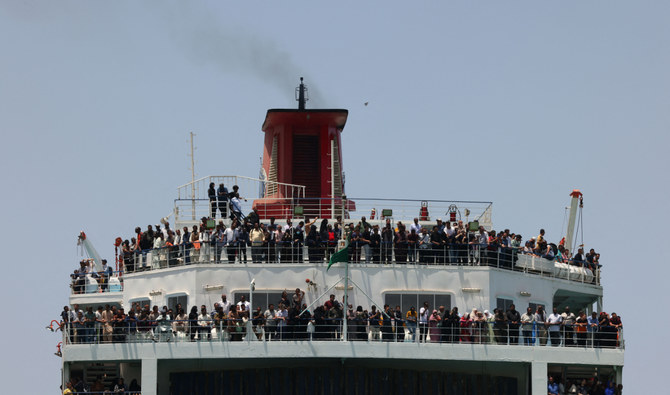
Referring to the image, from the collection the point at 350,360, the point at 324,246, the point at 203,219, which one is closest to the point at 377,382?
the point at 350,360

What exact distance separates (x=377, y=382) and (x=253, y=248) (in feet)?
19.3

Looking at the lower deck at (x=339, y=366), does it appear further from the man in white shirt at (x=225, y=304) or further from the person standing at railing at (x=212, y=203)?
the person standing at railing at (x=212, y=203)

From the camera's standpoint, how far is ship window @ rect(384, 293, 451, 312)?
51375mm

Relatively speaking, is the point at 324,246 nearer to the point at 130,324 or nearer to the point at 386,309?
the point at 386,309

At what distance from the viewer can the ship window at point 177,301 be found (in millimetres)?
52000

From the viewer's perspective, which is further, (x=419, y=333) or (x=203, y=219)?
(x=203, y=219)

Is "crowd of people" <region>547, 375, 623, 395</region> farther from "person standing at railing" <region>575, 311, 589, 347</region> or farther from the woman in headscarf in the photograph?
the woman in headscarf

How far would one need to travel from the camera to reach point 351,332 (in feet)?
159

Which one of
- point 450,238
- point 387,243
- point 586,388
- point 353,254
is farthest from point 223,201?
point 586,388

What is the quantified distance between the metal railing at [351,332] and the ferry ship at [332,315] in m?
0.05

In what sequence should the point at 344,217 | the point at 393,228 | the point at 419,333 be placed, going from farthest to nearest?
the point at 344,217 → the point at 393,228 → the point at 419,333

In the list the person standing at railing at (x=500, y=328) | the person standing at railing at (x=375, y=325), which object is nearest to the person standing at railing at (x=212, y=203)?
the person standing at railing at (x=375, y=325)

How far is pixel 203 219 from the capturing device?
52406 mm

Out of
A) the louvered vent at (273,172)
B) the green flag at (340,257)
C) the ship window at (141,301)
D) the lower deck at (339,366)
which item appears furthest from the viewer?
the louvered vent at (273,172)
